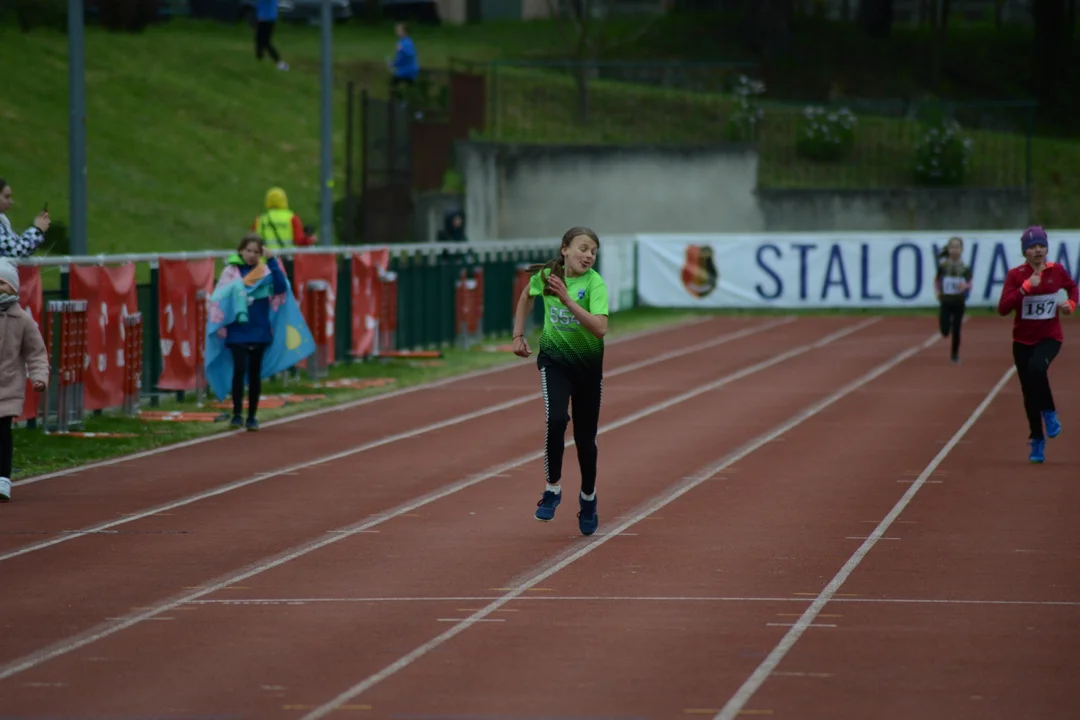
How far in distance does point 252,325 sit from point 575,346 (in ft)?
23.6

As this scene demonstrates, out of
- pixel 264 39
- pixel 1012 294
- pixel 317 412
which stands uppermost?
pixel 264 39

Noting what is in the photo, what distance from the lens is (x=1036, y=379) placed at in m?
16.3

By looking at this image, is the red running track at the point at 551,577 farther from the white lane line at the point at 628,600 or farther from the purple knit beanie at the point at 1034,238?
the purple knit beanie at the point at 1034,238

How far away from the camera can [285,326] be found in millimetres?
21109

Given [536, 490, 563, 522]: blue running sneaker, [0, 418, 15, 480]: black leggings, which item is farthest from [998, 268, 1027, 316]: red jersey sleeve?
[0, 418, 15, 480]: black leggings

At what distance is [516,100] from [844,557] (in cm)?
3775

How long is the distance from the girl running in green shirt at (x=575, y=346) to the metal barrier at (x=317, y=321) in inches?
470

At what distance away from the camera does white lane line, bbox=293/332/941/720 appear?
323 inches

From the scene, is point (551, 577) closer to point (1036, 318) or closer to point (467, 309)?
point (1036, 318)

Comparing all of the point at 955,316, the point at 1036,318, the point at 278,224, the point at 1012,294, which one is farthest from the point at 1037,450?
the point at 278,224

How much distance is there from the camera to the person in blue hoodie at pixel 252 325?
18672 mm

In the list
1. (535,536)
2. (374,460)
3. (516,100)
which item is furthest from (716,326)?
(535,536)

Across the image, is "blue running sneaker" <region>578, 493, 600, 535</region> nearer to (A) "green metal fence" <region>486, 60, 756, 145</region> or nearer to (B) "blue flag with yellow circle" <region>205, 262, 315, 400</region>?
(B) "blue flag with yellow circle" <region>205, 262, 315, 400</region>

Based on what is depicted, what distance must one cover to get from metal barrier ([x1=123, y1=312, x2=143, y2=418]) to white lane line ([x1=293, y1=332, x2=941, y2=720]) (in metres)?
6.16
